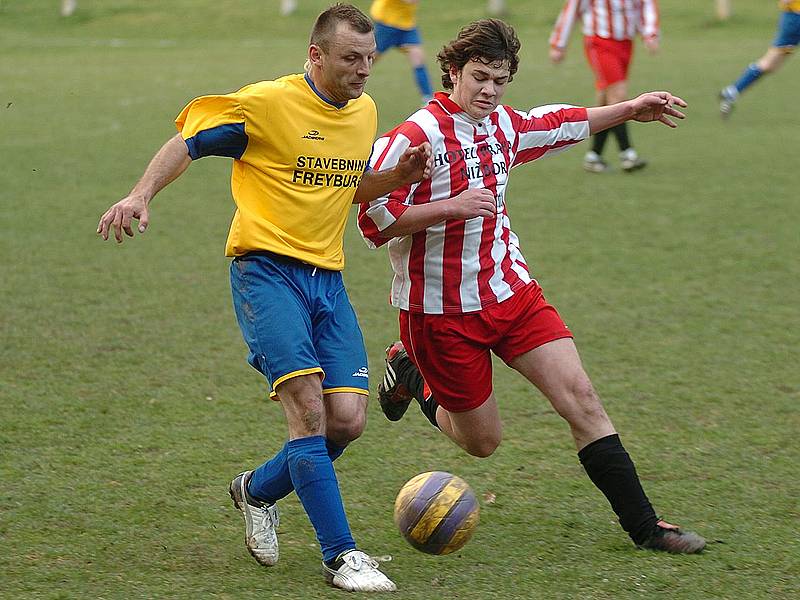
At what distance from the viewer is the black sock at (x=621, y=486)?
470 centimetres

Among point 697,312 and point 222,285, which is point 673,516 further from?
point 222,285

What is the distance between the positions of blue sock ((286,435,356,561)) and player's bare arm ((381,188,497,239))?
906 millimetres

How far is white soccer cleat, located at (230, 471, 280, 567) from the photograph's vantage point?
4.55 meters

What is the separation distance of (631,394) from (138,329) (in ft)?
10.4

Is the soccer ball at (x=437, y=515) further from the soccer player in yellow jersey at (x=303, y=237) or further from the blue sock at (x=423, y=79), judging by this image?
the blue sock at (x=423, y=79)

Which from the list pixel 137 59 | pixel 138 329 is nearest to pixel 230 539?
pixel 138 329

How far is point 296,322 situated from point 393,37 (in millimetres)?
11390

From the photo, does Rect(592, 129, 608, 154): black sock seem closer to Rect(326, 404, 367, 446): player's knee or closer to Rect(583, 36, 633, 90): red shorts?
Rect(583, 36, 633, 90): red shorts

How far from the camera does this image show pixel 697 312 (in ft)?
27.0

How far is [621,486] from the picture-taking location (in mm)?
4730

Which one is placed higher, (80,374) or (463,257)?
Answer: (463,257)

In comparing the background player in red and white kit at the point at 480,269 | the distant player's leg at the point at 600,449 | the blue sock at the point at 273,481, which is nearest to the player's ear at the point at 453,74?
the background player in red and white kit at the point at 480,269

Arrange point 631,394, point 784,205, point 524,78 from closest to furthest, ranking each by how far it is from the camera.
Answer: point 631,394 → point 784,205 → point 524,78

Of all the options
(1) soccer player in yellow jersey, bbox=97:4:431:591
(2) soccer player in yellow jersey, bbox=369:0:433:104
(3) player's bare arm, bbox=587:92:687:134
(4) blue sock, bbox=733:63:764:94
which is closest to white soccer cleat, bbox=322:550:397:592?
(1) soccer player in yellow jersey, bbox=97:4:431:591
